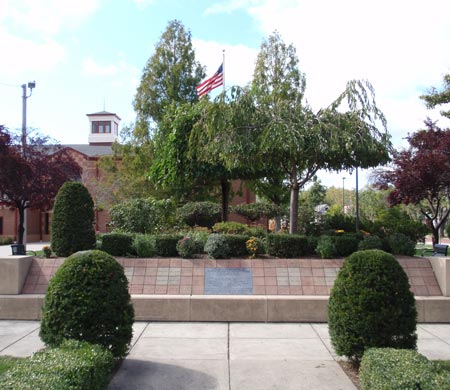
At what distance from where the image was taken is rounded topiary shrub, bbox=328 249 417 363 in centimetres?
521

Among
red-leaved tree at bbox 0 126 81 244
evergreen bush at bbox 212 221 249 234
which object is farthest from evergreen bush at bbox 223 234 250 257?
red-leaved tree at bbox 0 126 81 244

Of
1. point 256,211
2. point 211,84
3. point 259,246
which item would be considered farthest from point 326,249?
point 256,211

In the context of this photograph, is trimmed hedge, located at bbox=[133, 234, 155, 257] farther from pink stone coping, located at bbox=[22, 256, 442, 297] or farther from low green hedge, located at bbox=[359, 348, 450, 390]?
low green hedge, located at bbox=[359, 348, 450, 390]

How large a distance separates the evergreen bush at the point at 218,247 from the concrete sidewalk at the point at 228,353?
1.99m

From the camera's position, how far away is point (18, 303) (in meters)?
8.75

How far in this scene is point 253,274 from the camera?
961 cm

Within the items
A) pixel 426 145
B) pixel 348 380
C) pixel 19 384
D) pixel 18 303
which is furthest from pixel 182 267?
pixel 426 145

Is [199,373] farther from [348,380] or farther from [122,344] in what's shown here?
[348,380]

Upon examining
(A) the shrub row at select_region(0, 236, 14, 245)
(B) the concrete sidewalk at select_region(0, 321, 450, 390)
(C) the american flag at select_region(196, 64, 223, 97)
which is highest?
(C) the american flag at select_region(196, 64, 223, 97)

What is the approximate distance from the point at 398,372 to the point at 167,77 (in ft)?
77.5

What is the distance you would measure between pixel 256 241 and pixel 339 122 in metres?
4.00

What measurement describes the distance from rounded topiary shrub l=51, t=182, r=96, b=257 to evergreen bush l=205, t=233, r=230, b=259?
2.72 meters

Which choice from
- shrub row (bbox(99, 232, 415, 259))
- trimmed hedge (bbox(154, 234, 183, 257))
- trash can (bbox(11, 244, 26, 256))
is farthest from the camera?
trash can (bbox(11, 244, 26, 256))

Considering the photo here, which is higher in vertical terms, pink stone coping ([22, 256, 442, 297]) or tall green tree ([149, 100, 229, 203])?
tall green tree ([149, 100, 229, 203])
